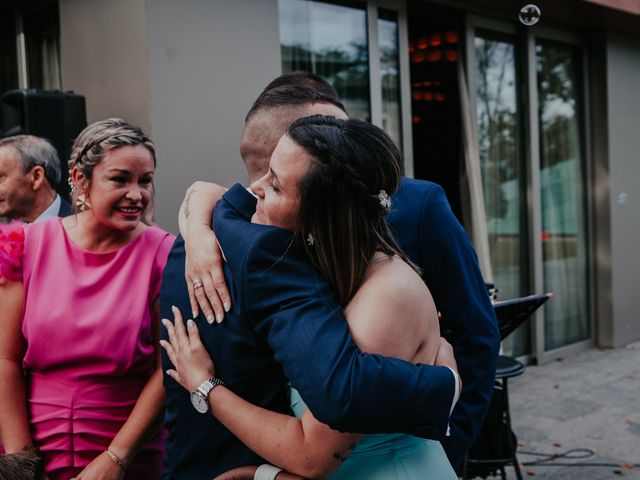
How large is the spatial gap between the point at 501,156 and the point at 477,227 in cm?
99

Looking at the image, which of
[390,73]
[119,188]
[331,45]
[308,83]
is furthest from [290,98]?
[390,73]

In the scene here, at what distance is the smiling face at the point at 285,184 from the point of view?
147 cm

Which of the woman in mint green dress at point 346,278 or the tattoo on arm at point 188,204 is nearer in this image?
the woman in mint green dress at point 346,278

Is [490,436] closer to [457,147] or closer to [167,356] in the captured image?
[167,356]

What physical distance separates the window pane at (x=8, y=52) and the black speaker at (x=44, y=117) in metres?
1.53

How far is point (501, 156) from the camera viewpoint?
7.53 m

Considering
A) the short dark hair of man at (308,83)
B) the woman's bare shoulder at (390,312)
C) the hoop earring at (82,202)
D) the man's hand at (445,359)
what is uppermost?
the short dark hair of man at (308,83)

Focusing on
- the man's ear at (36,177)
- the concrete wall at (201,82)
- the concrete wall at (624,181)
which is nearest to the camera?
the man's ear at (36,177)

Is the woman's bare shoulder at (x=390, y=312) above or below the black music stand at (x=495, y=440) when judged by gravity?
above

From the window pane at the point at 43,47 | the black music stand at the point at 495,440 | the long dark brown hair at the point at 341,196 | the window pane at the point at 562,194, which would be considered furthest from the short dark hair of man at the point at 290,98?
the window pane at the point at 562,194

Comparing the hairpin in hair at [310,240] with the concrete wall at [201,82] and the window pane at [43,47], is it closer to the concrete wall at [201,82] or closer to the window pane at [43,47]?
the concrete wall at [201,82]

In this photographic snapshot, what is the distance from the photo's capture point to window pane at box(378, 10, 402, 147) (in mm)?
6355

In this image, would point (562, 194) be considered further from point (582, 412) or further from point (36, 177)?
point (36, 177)

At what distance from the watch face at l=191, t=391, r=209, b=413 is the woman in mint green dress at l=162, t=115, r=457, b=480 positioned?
0.06 feet
